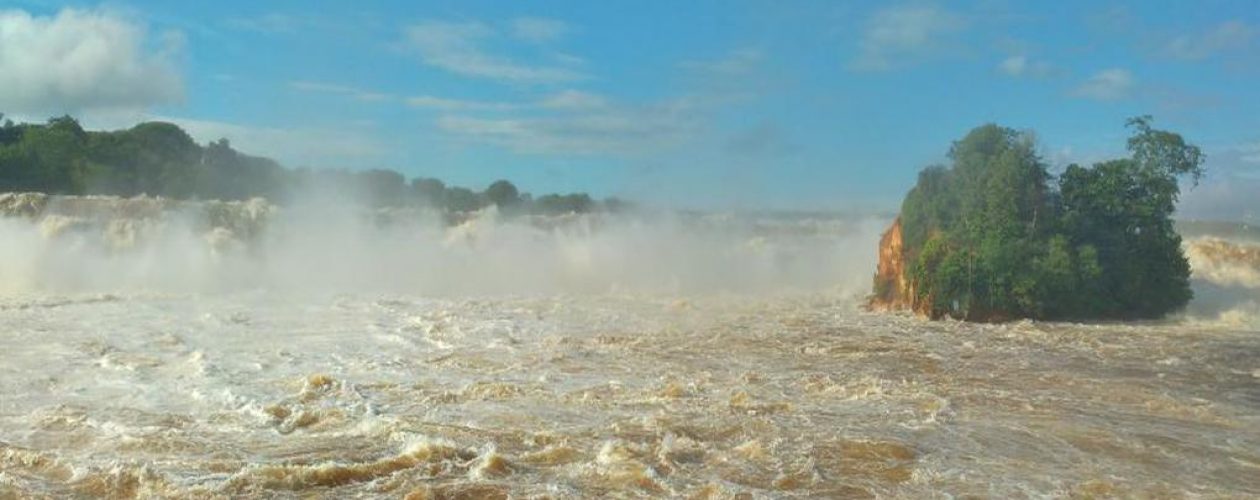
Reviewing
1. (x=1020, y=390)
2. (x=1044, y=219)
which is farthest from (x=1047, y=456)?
(x=1044, y=219)

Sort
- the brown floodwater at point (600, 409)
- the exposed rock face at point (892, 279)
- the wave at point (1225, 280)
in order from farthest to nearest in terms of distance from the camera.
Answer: the wave at point (1225, 280), the exposed rock face at point (892, 279), the brown floodwater at point (600, 409)

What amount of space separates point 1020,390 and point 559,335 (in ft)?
20.5

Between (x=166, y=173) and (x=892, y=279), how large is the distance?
38.8 m

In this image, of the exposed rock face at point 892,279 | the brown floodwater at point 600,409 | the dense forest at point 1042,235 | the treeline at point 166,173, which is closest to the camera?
the brown floodwater at point 600,409

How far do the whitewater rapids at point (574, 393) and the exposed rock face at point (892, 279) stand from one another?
778 millimetres

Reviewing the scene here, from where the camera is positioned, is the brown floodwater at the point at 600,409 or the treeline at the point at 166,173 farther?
the treeline at the point at 166,173

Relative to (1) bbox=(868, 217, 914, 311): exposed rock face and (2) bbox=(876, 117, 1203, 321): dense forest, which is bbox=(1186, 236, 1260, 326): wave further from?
(1) bbox=(868, 217, 914, 311): exposed rock face

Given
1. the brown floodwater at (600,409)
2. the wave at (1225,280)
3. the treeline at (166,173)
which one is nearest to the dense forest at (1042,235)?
the wave at (1225,280)

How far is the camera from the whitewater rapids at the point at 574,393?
7121mm

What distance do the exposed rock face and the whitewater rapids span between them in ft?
2.55

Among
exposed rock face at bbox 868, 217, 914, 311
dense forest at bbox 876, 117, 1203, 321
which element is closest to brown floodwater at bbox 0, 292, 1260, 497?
dense forest at bbox 876, 117, 1203, 321

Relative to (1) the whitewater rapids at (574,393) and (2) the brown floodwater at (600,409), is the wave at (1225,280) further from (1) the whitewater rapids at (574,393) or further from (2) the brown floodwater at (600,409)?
(2) the brown floodwater at (600,409)

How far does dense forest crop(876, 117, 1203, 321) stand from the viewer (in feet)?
61.2

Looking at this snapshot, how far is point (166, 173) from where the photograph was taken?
159 ft
